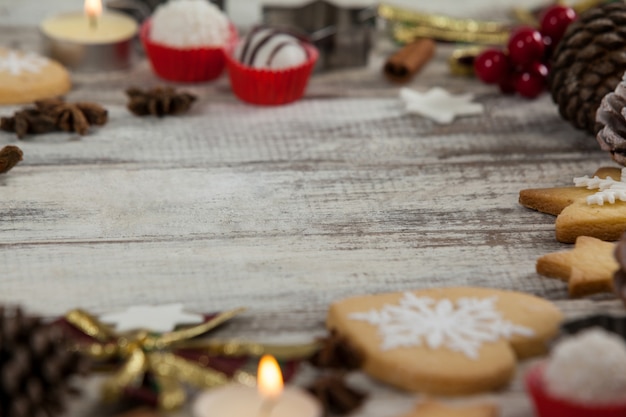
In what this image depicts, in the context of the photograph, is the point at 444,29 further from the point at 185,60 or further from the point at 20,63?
the point at 20,63

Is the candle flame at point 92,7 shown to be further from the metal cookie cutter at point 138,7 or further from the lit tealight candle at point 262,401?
the lit tealight candle at point 262,401

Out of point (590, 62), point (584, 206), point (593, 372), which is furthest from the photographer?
point (590, 62)

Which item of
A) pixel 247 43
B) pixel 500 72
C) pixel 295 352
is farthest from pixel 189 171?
pixel 500 72

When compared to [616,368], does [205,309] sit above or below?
below

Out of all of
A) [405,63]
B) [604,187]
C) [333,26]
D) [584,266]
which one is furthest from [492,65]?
[584,266]

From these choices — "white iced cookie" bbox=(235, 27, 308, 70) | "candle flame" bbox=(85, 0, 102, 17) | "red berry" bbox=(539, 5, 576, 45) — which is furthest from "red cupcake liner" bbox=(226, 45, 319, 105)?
"red berry" bbox=(539, 5, 576, 45)


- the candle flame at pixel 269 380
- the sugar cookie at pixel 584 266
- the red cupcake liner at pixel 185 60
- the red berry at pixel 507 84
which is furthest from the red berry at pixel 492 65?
Result: the candle flame at pixel 269 380

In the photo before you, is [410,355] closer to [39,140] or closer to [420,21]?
[39,140]
